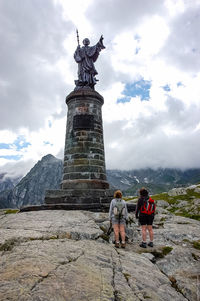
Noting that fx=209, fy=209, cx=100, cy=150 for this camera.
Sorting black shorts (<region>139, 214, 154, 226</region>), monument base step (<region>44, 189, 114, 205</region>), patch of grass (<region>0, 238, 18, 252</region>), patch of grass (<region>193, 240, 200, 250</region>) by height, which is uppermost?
monument base step (<region>44, 189, 114, 205</region>)

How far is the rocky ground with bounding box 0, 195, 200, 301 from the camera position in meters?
3.20

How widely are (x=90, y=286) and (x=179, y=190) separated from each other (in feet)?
186

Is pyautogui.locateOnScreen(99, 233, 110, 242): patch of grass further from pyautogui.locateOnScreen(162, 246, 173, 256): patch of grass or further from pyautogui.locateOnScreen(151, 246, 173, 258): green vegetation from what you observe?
pyautogui.locateOnScreen(162, 246, 173, 256): patch of grass

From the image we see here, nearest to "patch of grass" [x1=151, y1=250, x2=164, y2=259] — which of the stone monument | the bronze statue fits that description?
the stone monument

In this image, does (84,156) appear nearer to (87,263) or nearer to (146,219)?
(146,219)

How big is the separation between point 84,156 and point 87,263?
9361mm

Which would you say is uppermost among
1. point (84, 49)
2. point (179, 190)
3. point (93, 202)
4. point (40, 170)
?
point (40, 170)

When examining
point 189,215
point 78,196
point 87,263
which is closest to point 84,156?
point 78,196

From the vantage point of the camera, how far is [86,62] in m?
16.1

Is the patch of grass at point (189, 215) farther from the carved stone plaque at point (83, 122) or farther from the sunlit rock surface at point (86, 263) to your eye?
the sunlit rock surface at point (86, 263)

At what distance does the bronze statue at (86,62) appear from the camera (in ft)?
52.1

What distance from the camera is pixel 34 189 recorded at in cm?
17875

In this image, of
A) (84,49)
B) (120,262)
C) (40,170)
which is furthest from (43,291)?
(40,170)

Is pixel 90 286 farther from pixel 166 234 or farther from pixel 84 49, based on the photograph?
pixel 84 49
